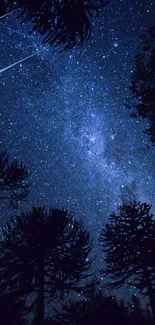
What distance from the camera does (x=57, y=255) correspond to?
25.7ft

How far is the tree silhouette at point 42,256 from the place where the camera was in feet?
24.5

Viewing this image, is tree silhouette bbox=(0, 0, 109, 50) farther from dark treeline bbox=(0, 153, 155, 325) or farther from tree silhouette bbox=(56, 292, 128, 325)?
tree silhouette bbox=(56, 292, 128, 325)

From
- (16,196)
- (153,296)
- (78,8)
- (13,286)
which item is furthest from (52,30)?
(153,296)

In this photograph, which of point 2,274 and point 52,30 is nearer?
point 52,30

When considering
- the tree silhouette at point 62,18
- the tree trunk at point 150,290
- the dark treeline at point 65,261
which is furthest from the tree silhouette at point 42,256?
the tree silhouette at point 62,18

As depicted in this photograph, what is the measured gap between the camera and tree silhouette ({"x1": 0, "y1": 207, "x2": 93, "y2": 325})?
7469mm

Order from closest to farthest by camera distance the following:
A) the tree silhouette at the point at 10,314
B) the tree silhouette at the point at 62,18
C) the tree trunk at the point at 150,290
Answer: the tree silhouette at the point at 62,18, the tree silhouette at the point at 10,314, the tree trunk at the point at 150,290

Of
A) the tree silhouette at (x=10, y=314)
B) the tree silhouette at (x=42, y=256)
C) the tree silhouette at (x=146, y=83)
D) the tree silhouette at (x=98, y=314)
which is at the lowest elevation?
the tree silhouette at (x=98, y=314)

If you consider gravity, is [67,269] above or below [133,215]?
below

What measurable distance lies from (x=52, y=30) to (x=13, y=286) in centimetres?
768

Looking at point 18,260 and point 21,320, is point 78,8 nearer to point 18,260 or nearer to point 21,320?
point 21,320

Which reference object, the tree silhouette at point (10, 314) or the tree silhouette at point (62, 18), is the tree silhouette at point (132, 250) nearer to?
the tree silhouette at point (10, 314)

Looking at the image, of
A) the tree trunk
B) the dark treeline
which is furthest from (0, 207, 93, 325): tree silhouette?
the tree trunk

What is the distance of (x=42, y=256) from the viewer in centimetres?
772
